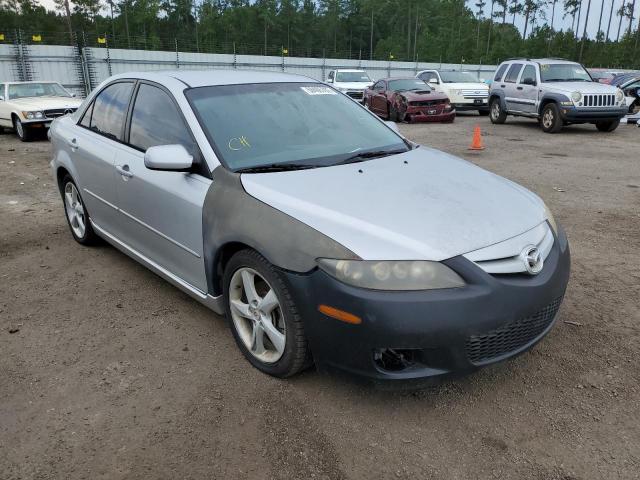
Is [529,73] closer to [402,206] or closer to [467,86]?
[467,86]

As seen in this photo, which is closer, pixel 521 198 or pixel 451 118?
pixel 521 198

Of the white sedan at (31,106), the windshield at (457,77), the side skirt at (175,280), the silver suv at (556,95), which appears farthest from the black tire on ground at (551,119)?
the side skirt at (175,280)

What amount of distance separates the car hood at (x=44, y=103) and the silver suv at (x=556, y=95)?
11.9 meters

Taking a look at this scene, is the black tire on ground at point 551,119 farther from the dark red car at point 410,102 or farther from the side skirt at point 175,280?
the side skirt at point 175,280

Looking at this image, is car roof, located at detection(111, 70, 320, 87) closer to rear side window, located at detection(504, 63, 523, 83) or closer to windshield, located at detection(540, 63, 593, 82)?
windshield, located at detection(540, 63, 593, 82)

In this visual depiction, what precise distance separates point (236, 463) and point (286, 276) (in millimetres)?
874

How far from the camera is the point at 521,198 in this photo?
10.2 ft

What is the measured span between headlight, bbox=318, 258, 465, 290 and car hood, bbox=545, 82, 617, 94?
12.9 m

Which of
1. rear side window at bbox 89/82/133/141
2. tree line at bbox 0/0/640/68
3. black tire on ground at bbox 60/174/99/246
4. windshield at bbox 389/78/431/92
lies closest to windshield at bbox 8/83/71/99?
windshield at bbox 389/78/431/92

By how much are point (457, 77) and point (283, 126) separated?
18.2 metres

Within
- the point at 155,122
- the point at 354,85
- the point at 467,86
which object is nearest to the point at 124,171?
the point at 155,122

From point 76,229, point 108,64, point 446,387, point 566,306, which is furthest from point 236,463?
point 108,64

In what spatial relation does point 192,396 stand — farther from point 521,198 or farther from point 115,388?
point 521,198

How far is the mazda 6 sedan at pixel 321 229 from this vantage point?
7.84 feet
